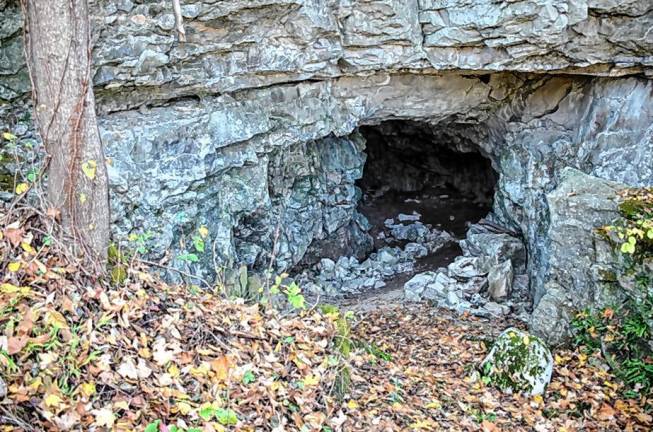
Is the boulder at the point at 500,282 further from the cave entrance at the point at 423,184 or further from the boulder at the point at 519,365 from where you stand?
the boulder at the point at 519,365

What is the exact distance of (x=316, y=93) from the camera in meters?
9.49

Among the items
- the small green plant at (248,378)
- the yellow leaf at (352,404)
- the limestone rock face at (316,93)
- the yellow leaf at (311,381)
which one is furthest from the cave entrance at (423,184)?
the small green plant at (248,378)

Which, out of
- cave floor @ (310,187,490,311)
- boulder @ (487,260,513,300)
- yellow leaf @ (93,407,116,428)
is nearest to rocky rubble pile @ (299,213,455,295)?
cave floor @ (310,187,490,311)

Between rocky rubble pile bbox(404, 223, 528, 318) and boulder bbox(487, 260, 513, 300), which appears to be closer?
rocky rubble pile bbox(404, 223, 528, 318)

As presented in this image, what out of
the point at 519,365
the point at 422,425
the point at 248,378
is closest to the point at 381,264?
the point at 519,365

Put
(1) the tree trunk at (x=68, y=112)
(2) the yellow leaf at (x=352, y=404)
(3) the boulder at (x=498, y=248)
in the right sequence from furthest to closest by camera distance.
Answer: (3) the boulder at (x=498, y=248) → (2) the yellow leaf at (x=352, y=404) → (1) the tree trunk at (x=68, y=112)

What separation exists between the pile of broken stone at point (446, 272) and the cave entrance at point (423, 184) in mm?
156

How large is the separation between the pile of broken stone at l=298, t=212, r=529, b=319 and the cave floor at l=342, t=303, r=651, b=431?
8.41 ft

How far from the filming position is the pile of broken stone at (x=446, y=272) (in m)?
9.26

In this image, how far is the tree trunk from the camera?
12.3ft

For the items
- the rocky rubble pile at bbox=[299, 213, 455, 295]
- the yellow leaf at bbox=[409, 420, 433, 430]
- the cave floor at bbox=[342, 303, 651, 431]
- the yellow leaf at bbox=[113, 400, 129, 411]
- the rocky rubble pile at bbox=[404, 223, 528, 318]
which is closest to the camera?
the yellow leaf at bbox=[113, 400, 129, 411]

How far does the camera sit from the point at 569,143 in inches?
379

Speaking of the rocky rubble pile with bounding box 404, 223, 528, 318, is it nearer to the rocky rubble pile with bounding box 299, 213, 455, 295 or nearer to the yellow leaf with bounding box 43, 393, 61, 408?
the rocky rubble pile with bounding box 299, 213, 455, 295

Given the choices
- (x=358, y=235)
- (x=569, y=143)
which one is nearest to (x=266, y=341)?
(x=569, y=143)
